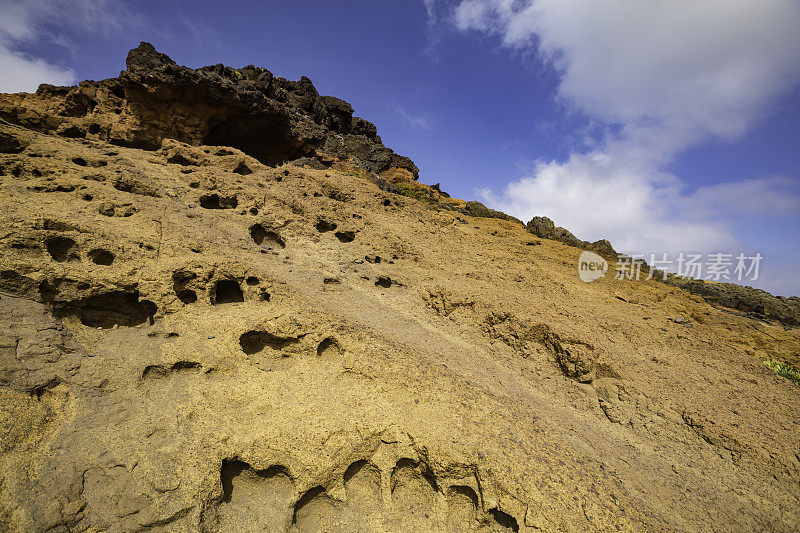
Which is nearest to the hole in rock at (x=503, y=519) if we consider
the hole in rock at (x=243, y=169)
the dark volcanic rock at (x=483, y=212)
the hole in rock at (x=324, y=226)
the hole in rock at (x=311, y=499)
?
the hole in rock at (x=311, y=499)

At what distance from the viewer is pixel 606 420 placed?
4.71m

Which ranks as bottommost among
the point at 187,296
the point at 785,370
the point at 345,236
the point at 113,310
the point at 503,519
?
the point at 503,519

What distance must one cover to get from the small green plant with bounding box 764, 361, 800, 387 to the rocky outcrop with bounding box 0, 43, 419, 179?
1698cm

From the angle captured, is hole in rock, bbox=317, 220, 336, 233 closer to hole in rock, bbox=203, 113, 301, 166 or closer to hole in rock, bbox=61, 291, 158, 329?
hole in rock, bbox=61, 291, 158, 329

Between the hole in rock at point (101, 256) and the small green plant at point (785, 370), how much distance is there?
12605 mm

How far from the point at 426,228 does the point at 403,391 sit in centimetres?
684

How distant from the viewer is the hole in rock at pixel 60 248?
Result: 445cm

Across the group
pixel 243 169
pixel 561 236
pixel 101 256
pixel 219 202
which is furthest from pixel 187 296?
pixel 561 236

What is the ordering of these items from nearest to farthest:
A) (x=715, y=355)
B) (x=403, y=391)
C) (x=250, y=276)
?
(x=403, y=391), (x=250, y=276), (x=715, y=355)

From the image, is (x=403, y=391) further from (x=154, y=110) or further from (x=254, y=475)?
(x=154, y=110)

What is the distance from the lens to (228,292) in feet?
17.1

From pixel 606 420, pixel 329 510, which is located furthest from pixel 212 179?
pixel 606 420

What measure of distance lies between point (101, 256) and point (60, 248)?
468 mm

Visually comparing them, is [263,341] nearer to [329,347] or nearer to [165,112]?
[329,347]
